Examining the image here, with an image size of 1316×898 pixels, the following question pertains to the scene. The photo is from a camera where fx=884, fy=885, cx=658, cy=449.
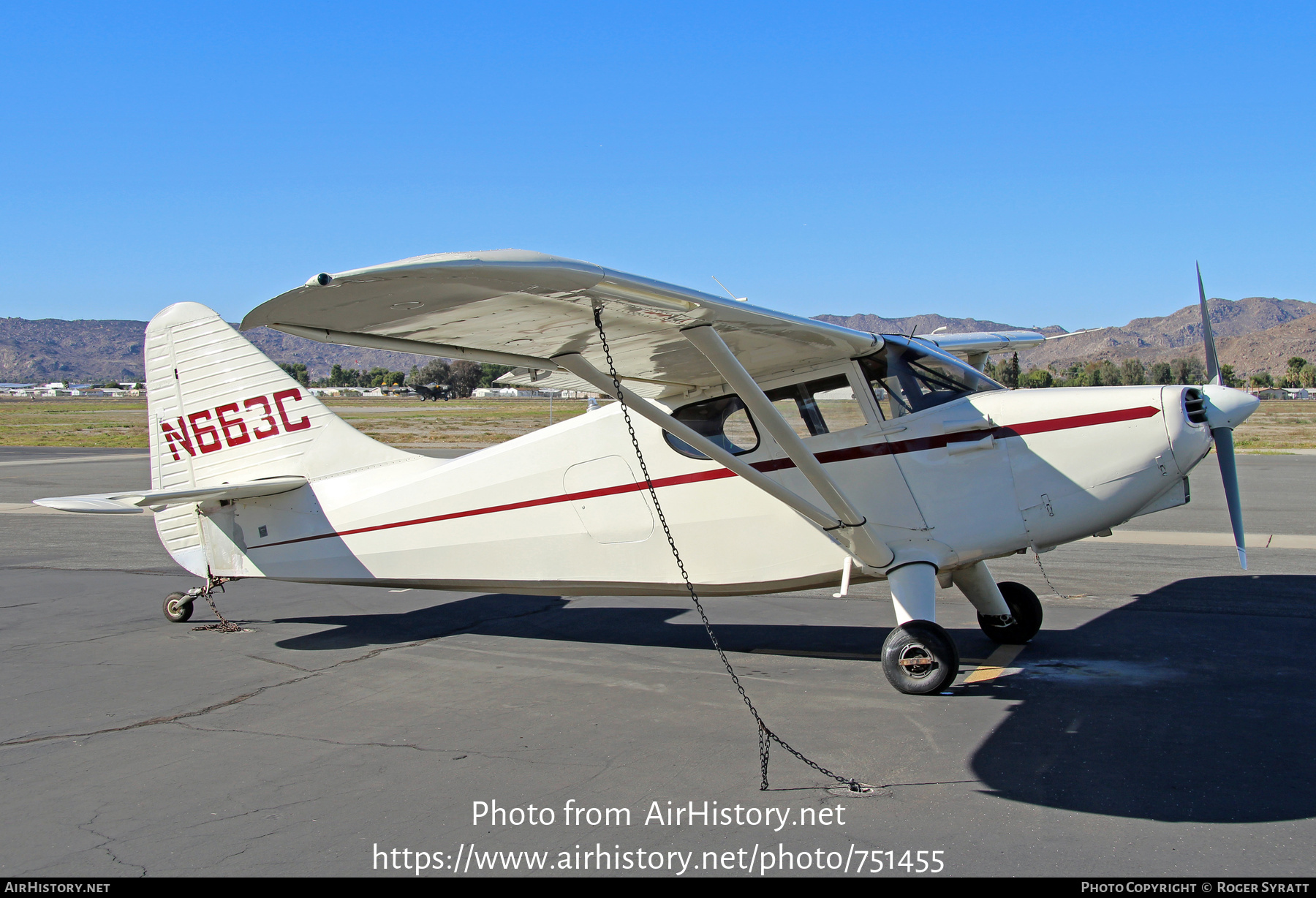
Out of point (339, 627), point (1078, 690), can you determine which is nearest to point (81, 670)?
point (339, 627)

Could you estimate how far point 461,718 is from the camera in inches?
225

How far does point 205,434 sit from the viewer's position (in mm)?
8281

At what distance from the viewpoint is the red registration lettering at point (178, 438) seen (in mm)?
8305

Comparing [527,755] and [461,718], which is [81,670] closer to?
[461,718]

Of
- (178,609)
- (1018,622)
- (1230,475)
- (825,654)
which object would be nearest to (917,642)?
(825,654)

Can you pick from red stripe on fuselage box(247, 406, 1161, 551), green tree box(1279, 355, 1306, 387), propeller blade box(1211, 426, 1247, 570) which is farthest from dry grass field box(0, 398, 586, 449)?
green tree box(1279, 355, 1306, 387)

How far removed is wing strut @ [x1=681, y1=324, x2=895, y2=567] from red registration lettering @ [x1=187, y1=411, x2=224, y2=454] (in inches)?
209

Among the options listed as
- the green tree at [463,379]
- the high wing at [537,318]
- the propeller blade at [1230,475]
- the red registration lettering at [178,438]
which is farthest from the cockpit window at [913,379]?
the green tree at [463,379]

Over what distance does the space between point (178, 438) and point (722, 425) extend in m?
5.29

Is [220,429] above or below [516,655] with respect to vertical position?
above

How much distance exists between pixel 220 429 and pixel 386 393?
15833 cm

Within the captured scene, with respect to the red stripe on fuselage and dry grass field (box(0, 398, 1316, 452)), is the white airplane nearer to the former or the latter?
the red stripe on fuselage

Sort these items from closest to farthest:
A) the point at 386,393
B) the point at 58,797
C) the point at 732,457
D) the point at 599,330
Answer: the point at 58,797
the point at 599,330
the point at 732,457
the point at 386,393

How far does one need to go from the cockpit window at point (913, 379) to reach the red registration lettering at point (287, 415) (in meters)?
5.13
